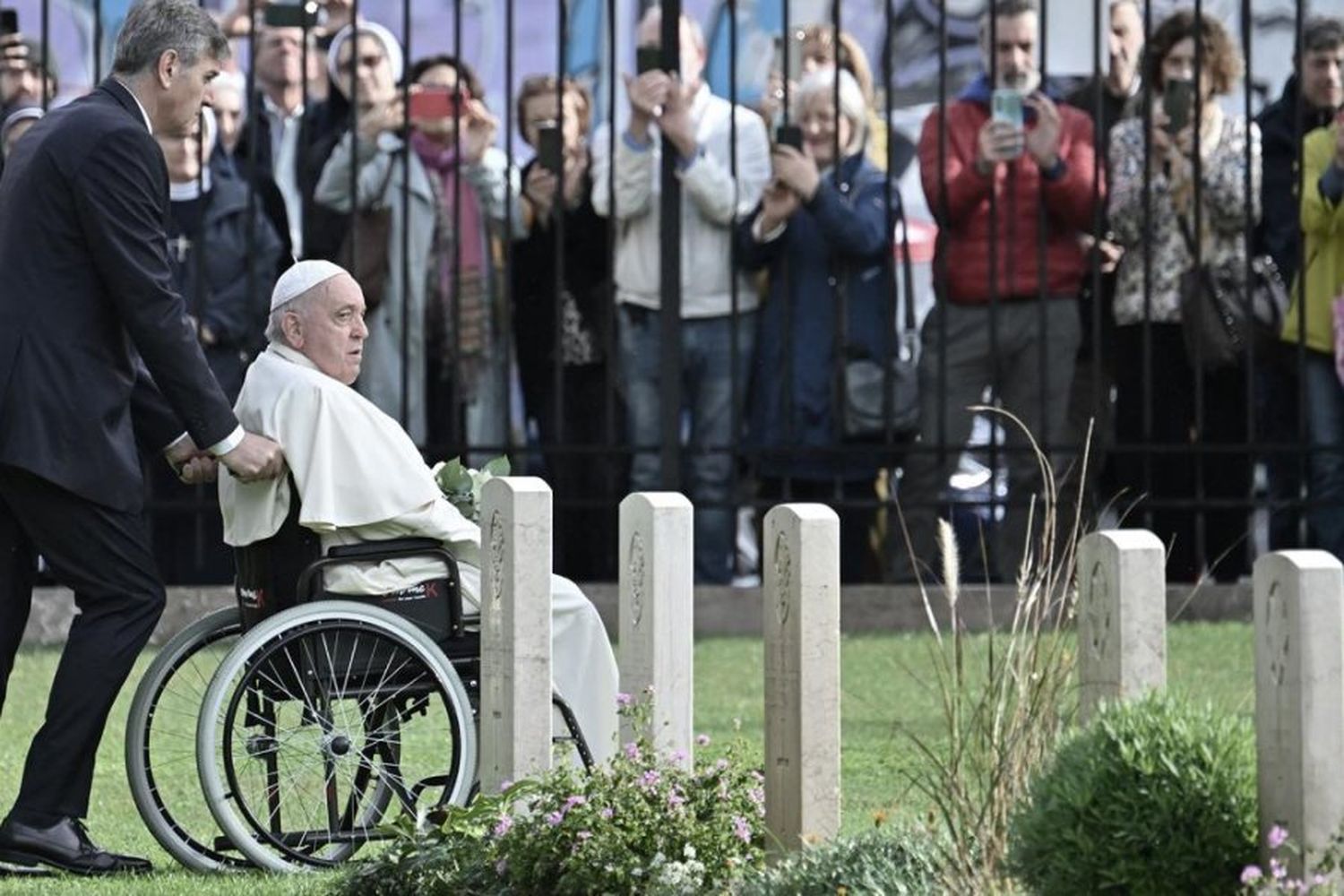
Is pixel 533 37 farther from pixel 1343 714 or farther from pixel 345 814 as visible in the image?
pixel 1343 714

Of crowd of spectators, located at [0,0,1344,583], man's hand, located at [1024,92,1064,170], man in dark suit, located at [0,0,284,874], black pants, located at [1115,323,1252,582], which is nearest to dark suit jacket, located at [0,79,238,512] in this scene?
man in dark suit, located at [0,0,284,874]

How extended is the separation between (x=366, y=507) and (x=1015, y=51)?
534 centimetres

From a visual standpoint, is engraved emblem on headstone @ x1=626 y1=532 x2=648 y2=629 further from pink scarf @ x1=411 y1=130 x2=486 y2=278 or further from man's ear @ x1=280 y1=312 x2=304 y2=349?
pink scarf @ x1=411 y1=130 x2=486 y2=278

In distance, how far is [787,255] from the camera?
11328 mm

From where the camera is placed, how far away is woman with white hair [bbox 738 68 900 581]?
11.2m

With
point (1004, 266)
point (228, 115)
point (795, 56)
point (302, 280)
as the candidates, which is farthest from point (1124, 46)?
point (302, 280)

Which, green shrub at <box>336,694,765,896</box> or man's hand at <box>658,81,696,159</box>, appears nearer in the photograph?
green shrub at <box>336,694,765,896</box>

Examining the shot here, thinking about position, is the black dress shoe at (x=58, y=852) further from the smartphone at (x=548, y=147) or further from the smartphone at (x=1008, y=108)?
the smartphone at (x=1008, y=108)

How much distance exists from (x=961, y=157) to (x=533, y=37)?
10.6ft

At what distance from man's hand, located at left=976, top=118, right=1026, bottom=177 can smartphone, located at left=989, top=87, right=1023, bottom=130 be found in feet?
0.06

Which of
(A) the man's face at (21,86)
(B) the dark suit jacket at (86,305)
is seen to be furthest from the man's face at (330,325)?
(A) the man's face at (21,86)

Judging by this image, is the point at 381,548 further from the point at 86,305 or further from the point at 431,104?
the point at 431,104

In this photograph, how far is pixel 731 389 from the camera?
11.4m

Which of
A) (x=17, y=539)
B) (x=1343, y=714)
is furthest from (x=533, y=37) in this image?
(x=1343, y=714)
